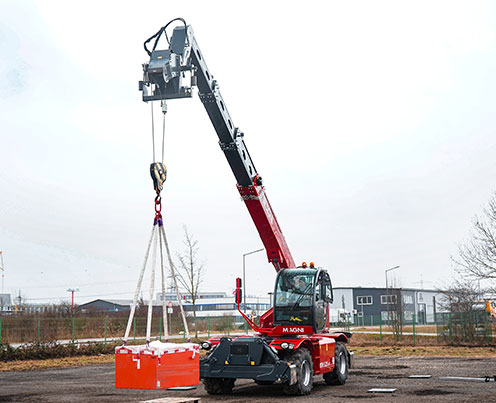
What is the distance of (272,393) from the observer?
16.0m

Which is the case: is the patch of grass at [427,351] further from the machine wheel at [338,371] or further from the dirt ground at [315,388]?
the machine wheel at [338,371]

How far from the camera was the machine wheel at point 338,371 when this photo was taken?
17.7 m

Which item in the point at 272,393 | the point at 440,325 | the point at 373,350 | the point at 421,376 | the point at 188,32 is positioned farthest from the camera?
the point at 440,325

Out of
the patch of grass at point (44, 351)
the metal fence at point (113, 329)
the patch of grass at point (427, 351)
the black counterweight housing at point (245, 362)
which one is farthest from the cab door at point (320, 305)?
the metal fence at point (113, 329)

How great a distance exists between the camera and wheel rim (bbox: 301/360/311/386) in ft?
50.1

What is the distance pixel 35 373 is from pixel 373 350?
58.0ft

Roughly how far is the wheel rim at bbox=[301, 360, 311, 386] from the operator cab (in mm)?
1232

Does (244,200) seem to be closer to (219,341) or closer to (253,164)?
(253,164)

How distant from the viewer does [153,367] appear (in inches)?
405

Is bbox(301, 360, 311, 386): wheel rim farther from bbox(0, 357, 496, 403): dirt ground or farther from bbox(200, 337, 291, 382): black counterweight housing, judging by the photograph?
bbox(200, 337, 291, 382): black counterweight housing

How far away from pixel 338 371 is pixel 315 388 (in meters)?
0.95

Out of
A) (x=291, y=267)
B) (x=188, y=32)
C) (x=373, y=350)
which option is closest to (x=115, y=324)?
(x=373, y=350)

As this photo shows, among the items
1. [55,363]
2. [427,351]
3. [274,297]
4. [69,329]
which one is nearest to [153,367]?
[274,297]

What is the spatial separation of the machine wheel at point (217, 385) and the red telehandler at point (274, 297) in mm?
25
